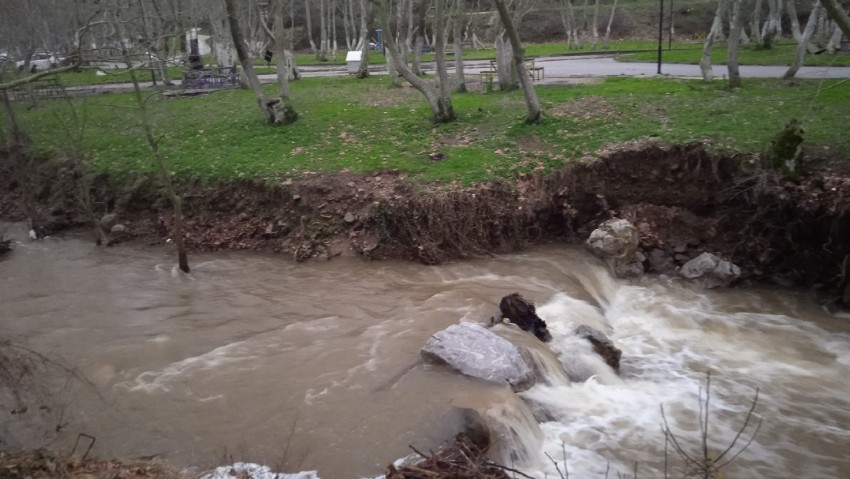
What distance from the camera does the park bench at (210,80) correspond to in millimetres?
28297

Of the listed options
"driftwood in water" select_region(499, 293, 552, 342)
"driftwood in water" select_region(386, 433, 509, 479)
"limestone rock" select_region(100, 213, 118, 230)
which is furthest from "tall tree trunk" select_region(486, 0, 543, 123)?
"driftwood in water" select_region(386, 433, 509, 479)

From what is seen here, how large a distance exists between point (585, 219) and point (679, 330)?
13.0 feet

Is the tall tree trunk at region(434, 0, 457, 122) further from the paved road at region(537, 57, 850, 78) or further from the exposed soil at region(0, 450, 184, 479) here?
the exposed soil at region(0, 450, 184, 479)

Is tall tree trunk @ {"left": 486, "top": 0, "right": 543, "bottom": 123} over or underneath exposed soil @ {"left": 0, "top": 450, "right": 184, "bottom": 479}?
over

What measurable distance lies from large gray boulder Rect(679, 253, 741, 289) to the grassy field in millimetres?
2685

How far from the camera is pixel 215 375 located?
9.52 m

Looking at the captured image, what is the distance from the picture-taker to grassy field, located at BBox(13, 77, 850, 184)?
15.2m

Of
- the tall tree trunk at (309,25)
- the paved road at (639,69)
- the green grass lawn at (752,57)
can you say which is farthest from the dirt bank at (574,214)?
the tall tree trunk at (309,25)

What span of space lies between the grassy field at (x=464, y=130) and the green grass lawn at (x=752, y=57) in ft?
26.1

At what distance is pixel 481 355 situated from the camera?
29.8ft

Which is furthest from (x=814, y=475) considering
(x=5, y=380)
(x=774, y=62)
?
(x=774, y=62)

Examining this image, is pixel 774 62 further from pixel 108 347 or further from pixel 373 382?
pixel 108 347

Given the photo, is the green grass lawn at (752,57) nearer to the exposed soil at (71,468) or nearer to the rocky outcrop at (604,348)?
the rocky outcrop at (604,348)

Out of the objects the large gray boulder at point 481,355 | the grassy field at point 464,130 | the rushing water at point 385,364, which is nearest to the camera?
the rushing water at point 385,364
